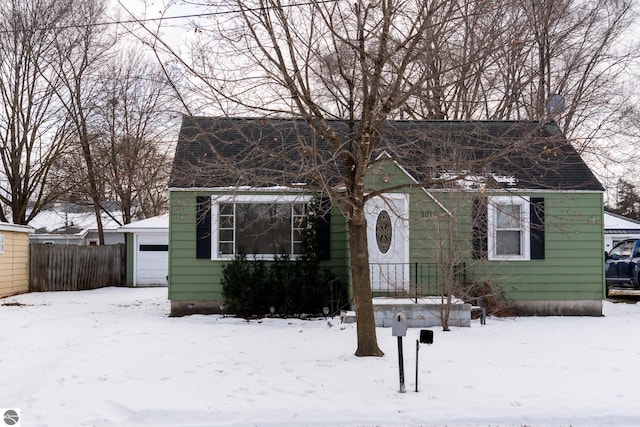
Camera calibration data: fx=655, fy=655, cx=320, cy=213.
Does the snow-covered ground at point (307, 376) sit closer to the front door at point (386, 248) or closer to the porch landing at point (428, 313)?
the porch landing at point (428, 313)

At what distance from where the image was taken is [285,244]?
577 inches

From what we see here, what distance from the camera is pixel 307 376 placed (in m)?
7.96

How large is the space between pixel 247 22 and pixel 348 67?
149 cm

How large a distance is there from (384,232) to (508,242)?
3.06 meters

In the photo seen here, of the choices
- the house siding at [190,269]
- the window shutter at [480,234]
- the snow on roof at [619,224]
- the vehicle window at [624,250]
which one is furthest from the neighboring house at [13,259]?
the snow on roof at [619,224]

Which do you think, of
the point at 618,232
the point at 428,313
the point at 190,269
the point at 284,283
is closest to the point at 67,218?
the point at 190,269

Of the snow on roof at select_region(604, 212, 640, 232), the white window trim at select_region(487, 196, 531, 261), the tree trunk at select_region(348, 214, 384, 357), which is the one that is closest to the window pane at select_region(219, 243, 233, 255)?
the white window trim at select_region(487, 196, 531, 261)

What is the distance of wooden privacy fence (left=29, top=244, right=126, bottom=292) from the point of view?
72.0 feet

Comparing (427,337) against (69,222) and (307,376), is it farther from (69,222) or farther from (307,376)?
(69,222)

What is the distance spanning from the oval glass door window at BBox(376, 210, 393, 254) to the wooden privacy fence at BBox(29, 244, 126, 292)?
→ 1342cm

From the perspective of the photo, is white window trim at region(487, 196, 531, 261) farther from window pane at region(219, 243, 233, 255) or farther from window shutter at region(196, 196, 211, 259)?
window shutter at region(196, 196, 211, 259)

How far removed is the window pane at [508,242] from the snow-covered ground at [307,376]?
2.14 m

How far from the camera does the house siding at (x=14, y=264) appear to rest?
63.9 ft

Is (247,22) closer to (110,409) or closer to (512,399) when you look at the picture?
(110,409)
